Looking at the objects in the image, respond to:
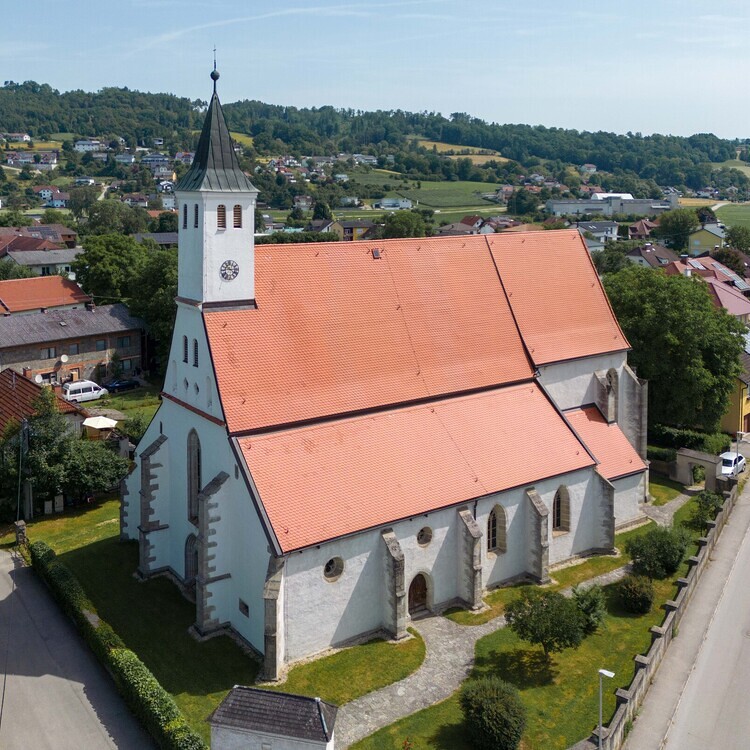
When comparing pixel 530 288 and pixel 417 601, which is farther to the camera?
pixel 530 288

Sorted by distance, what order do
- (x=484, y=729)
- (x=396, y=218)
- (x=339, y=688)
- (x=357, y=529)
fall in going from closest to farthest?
(x=484, y=729)
(x=339, y=688)
(x=357, y=529)
(x=396, y=218)

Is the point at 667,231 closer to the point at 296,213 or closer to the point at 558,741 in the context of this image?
the point at 296,213

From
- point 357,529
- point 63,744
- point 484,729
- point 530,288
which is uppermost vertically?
point 530,288

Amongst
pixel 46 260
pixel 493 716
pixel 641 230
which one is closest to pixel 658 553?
pixel 493 716

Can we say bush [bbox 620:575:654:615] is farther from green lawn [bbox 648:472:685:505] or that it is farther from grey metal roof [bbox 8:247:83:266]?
grey metal roof [bbox 8:247:83:266]

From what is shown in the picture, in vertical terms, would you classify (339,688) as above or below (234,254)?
below

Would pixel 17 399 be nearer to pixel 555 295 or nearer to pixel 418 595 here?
pixel 418 595

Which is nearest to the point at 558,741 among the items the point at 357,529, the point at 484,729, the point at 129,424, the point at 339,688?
the point at 484,729
